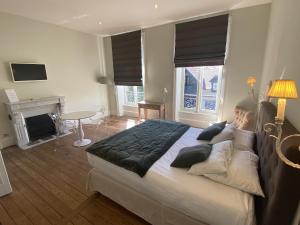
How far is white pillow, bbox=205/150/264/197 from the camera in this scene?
1.21 m

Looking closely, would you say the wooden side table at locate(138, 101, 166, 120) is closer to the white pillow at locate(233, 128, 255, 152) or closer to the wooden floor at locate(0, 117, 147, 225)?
the wooden floor at locate(0, 117, 147, 225)

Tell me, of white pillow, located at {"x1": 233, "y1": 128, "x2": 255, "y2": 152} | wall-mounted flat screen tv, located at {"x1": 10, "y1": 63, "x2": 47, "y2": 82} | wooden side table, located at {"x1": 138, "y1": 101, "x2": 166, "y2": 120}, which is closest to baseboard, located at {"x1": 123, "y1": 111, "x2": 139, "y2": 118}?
wooden side table, located at {"x1": 138, "y1": 101, "x2": 166, "y2": 120}

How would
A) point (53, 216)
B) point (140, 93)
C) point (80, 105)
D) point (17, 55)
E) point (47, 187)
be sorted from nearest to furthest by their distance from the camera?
point (53, 216), point (47, 187), point (17, 55), point (80, 105), point (140, 93)

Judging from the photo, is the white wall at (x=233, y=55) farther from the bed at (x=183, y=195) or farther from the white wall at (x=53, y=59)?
the bed at (x=183, y=195)

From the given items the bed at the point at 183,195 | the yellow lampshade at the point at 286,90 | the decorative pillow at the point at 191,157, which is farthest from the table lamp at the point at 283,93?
the decorative pillow at the point at 191,157

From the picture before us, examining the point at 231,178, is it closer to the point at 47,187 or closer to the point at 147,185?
the point at 147,185

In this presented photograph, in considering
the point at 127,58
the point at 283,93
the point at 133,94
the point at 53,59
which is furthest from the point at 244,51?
the point at 53,59

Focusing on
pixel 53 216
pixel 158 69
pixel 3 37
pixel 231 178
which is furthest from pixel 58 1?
pixel 231 178

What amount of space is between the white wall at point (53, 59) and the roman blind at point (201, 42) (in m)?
2.85

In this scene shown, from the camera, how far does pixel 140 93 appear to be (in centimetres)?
533

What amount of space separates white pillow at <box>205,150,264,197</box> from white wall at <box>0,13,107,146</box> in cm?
427

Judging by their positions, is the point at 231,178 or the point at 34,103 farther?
the point at 34,103

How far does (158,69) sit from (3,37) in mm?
3569

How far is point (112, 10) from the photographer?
3201 mm
